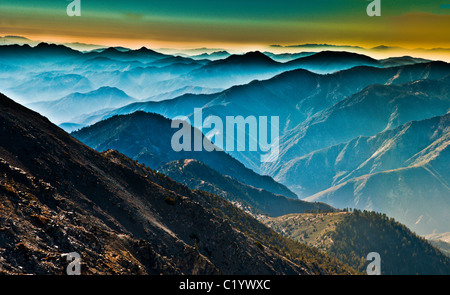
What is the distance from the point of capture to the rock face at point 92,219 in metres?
58.7

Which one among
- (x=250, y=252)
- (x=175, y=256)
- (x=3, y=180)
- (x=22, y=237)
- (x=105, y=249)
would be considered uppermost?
(x=3, y=180)

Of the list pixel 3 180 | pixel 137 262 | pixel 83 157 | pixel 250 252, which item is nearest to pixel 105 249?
pixel 137 262

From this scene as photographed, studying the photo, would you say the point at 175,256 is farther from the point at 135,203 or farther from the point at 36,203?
A: the point at 36,203

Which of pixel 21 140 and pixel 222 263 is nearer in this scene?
pixel 21 140

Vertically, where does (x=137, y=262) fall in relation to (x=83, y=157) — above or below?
below

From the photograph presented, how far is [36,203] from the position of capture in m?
65.2

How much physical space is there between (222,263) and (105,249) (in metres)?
34.7

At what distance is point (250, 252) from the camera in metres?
107

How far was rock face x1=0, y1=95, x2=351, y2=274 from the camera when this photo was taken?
58688 mm

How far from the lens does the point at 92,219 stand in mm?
76312
